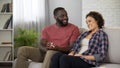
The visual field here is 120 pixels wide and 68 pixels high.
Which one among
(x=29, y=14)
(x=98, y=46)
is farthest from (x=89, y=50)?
(x=29, y=14)

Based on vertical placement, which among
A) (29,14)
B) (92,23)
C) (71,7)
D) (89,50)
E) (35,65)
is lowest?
(35,65)

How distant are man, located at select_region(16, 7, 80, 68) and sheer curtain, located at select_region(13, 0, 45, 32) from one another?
1.98 metres

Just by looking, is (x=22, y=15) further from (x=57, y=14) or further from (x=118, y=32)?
(x=118, y=32)

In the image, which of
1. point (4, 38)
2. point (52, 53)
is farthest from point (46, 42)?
point (4, 38)

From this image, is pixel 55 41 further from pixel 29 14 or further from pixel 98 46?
pixel 29 14

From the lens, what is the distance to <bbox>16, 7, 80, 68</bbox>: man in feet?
10.9

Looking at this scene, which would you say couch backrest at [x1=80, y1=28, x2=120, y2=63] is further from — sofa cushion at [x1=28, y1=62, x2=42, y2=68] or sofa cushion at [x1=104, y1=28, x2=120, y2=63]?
sofa cushion at [x1=28, y1=62, x2=42, y2=68]

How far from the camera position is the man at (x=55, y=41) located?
10.9ft

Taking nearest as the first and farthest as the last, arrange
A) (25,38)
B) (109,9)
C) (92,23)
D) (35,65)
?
(92,23), (35,65), (25,38), (109,9)

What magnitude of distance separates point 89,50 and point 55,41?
60 cm

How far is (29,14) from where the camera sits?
548cm

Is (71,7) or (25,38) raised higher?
(71,7)

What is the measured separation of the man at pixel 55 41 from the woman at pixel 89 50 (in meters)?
0.15

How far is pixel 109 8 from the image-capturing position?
5.31m
